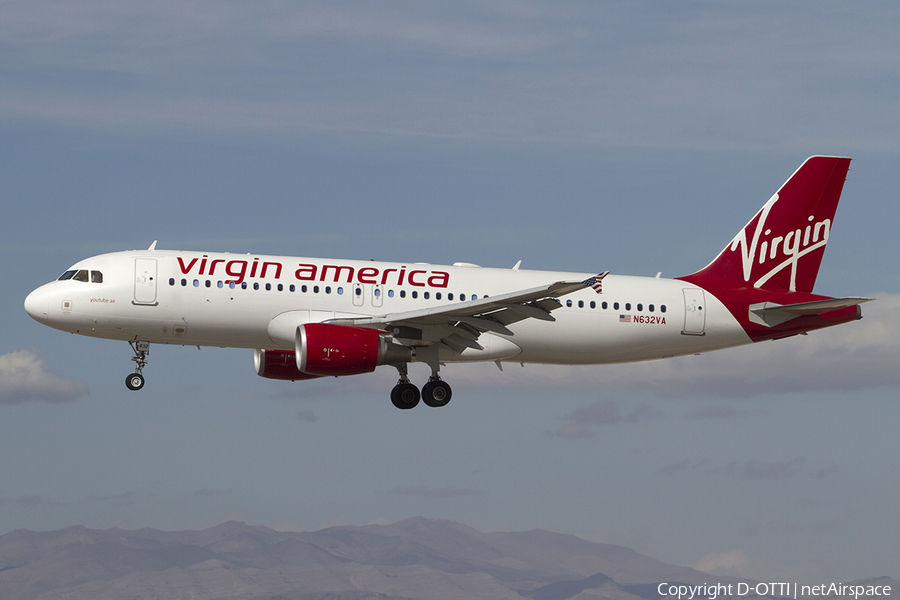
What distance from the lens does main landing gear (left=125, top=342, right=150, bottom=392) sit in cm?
3947

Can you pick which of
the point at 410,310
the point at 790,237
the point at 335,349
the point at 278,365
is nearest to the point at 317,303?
the point at 335,349

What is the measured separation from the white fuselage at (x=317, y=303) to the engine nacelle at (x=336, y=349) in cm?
135

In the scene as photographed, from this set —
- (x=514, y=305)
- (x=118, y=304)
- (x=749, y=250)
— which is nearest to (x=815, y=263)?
(x=749, y=250)

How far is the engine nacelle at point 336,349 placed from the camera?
37.0 meters

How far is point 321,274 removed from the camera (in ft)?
129

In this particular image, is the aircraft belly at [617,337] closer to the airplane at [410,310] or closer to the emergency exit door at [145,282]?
the airplane at [410,310]

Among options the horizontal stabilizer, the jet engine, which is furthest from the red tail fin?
the jet engine

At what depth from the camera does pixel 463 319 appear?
38.3 m

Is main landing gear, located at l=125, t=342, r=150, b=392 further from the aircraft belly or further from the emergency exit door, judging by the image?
the aircraft belly

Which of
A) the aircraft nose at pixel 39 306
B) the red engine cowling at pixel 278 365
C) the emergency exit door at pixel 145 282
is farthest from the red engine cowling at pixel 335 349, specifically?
the aircraft nose at pixel 39 306

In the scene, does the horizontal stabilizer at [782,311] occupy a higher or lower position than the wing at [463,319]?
higher

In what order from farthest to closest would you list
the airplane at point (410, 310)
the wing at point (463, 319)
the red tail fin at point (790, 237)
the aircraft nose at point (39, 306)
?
the red tail fin at point (790, 237)
the aircraft nose at point (39, 306)
the airplane at point (410, 310)
the wing at point (463, 319)

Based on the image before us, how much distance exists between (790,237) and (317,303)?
19409mm

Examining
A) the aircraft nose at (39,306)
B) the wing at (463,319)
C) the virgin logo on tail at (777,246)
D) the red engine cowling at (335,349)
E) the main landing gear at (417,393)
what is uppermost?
the virgin logo on tail at (777,246)
